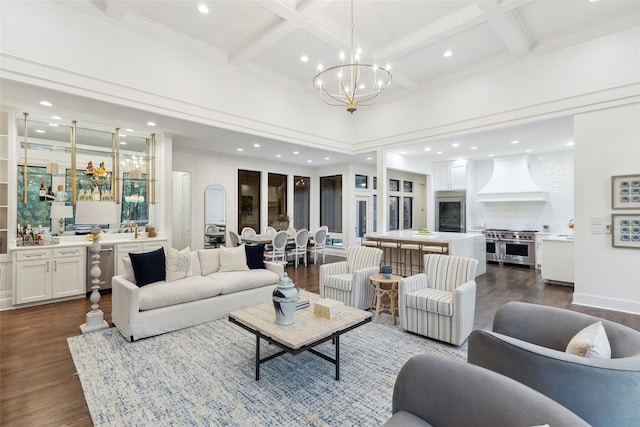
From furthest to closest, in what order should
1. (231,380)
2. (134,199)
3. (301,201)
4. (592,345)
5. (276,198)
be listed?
(301,201) < (276,198) < (134,199) < (231,380) < (592,345)

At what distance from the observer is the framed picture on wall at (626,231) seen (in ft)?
13.7

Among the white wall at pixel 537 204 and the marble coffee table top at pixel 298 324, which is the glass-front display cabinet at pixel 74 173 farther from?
the white wall at pixel 537 204

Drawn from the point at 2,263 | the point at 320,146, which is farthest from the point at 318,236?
the point at 2,263

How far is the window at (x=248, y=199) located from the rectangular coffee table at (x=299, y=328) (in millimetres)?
5698

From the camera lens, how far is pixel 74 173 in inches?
200

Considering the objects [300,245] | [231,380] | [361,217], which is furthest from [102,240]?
[361,217]

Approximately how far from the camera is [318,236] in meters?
7.91

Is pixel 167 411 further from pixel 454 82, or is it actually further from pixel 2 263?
pixel 454 82

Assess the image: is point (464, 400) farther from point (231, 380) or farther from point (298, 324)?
point (231, 380)

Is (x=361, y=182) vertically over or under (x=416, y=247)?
over

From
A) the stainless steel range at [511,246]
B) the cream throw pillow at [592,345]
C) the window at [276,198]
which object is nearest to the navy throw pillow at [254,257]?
the cream throw pillow at [592,345]

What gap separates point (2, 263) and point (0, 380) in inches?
111

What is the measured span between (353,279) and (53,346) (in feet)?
11.4

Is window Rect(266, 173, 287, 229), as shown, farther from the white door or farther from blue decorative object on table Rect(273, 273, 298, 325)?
blue decorative object on table Rect(273, 273, 298, 325)
